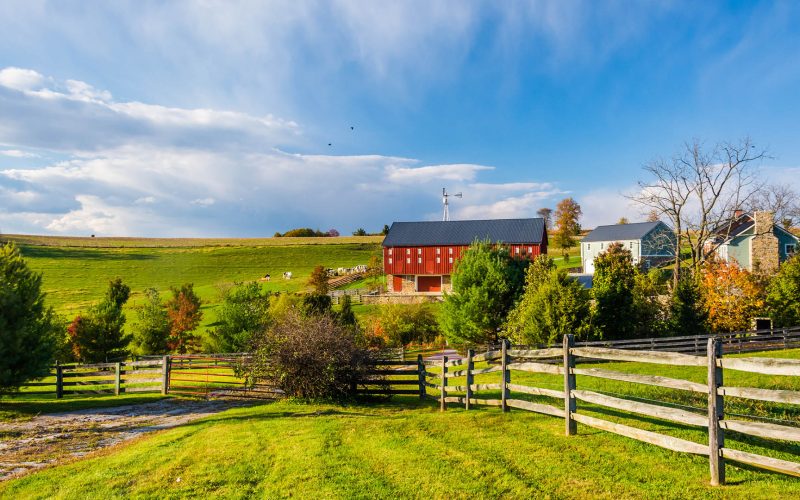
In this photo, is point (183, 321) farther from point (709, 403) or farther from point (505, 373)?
point (709, 403)

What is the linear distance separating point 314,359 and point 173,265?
259ft

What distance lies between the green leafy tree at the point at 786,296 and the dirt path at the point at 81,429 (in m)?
34.0

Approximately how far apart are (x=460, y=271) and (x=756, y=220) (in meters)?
36.3

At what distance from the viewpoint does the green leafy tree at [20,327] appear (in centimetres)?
1703

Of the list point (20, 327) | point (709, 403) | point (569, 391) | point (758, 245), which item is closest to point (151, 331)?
point (20, 327)

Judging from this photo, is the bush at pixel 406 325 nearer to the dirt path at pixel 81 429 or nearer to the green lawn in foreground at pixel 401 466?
the dirt path at pixel 81 429

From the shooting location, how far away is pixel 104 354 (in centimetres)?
3528

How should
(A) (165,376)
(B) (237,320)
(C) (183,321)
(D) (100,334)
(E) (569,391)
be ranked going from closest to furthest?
1. (E) (569,391)
2. (A) (165,376)
3. (D) (100,334)
4. (B) (237,320)
5. (C) (183,321)

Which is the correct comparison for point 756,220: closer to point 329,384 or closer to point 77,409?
point 329,384

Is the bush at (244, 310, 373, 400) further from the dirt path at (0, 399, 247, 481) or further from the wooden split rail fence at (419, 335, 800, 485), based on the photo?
the wooden split rail fence at (419, 335, 800, 485)

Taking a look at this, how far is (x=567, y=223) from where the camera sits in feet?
296

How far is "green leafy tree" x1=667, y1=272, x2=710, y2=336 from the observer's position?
3334 cm

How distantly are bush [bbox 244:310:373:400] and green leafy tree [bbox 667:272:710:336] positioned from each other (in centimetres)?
2555

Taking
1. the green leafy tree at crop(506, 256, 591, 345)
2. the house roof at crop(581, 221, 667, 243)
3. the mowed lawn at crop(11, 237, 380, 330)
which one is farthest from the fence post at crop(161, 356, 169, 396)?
the house roof at crop(581, 221, 667, 243)
